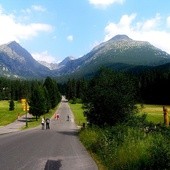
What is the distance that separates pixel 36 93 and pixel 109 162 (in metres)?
86.5

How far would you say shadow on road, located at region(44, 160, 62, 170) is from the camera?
15.6 metres

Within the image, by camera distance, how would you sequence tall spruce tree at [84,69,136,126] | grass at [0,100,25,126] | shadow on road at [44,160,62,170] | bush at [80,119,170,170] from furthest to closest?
grass at [0,100,25,126] → tall spruce tree at [84,69,136,126] → shadow on road at [44,160,62,170] → bush at [80,119,170,170]

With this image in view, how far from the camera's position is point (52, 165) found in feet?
54.6

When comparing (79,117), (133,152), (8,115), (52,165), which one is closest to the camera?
(133,152)

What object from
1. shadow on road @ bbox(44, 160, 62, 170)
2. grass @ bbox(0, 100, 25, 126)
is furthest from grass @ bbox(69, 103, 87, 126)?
shadow on road @ bbox(44, 160, 62, 170)

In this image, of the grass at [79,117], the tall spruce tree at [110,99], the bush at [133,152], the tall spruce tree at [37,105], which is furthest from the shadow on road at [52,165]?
the tall spruce tree at [37,105]

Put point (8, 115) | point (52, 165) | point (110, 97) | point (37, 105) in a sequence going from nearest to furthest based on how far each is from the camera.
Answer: point (52, 165) → point (110, 97) → point (37, 105) → point (8, 115)

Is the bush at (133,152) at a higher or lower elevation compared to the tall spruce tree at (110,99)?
lower

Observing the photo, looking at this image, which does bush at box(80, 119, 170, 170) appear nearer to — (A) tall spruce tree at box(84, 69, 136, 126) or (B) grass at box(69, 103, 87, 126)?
(A) tall spruce tree at box(84, 69, 136, 126)

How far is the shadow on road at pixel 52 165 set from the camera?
15609mm

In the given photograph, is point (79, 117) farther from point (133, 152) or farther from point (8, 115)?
point (133, 152)

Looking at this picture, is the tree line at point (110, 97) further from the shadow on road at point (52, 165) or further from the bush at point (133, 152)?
the shadow on road at point (52, 165)

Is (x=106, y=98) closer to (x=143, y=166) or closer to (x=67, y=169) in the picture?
(x=67, y=169)

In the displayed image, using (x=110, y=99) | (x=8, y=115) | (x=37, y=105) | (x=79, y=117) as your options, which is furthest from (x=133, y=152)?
(x=8, y=115)
